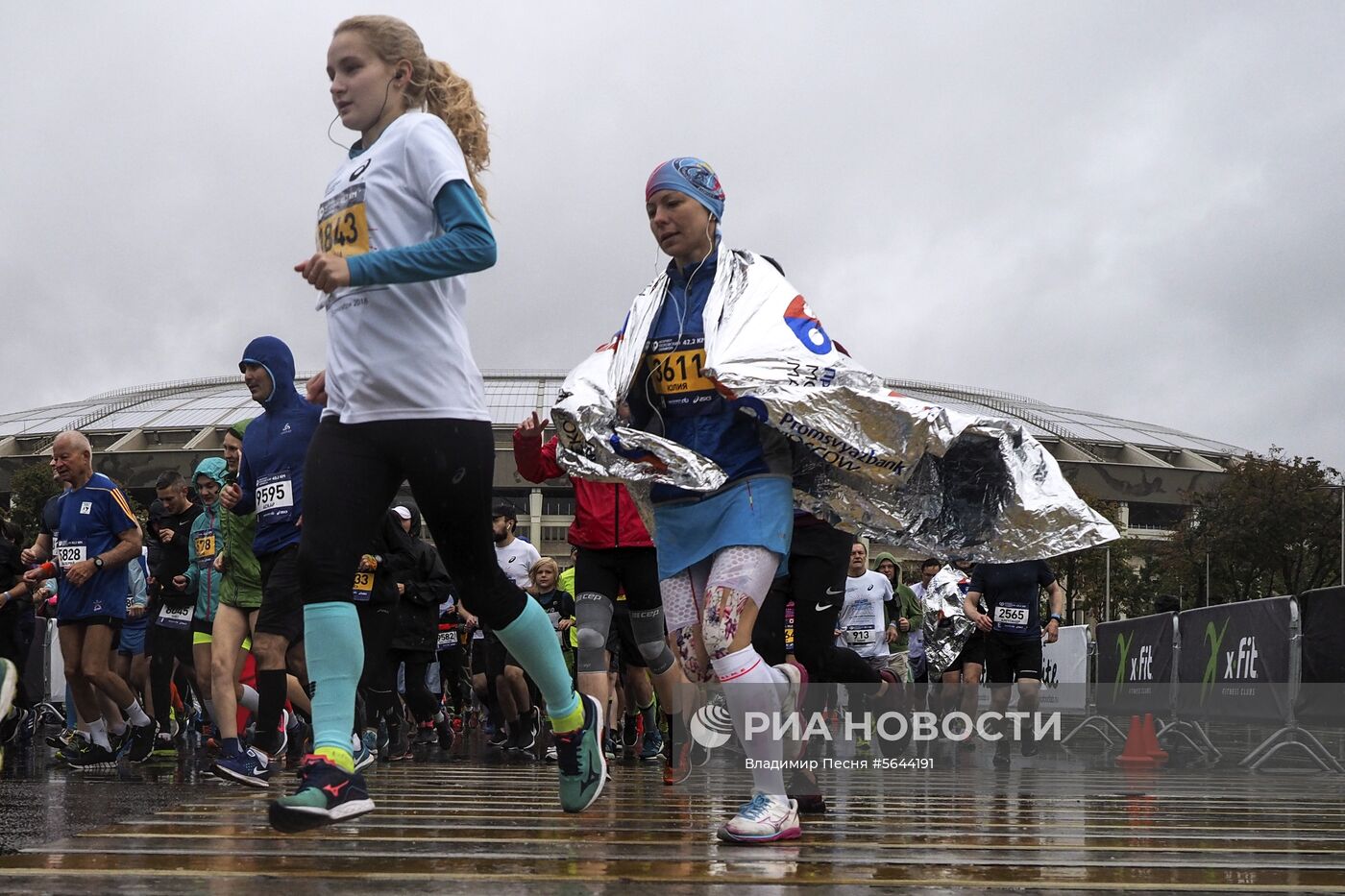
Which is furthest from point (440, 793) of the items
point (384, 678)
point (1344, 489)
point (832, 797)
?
point (1344, 489)

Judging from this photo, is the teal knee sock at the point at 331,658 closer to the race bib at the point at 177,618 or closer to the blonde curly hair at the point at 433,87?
the blonde curly hair at the point at 433,87

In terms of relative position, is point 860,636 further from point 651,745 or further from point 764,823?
point 764,823

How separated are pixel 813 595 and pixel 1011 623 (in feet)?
17.2

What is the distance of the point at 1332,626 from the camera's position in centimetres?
1074

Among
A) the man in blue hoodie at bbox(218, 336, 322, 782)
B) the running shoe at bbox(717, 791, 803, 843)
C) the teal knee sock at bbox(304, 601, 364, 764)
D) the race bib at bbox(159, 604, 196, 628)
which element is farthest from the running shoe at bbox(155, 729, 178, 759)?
the running shoe at bbox(717, 791, 803, 843)

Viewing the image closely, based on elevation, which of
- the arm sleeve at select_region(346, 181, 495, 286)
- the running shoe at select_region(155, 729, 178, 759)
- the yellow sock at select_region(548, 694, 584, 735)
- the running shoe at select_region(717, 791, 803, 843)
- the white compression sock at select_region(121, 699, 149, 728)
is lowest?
the running shoe at select_region(155, 729, 178, 759)

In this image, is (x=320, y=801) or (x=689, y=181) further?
(x=689, y=181)

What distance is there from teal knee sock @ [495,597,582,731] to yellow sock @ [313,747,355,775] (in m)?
0.68

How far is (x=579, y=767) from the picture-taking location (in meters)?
4.45

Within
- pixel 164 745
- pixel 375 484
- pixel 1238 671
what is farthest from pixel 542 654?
pixel 1238 671

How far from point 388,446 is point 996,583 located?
8190 mm

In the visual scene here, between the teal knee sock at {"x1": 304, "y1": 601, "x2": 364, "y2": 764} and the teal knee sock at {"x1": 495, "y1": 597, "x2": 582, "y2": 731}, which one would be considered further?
the teal knee sock at {"x1": 495, "y1": 597, "x2": 582, "y2": 731}

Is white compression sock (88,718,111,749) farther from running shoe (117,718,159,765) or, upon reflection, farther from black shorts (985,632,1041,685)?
black shorts (985,632,1041,685)

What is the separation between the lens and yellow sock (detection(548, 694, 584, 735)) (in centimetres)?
445
